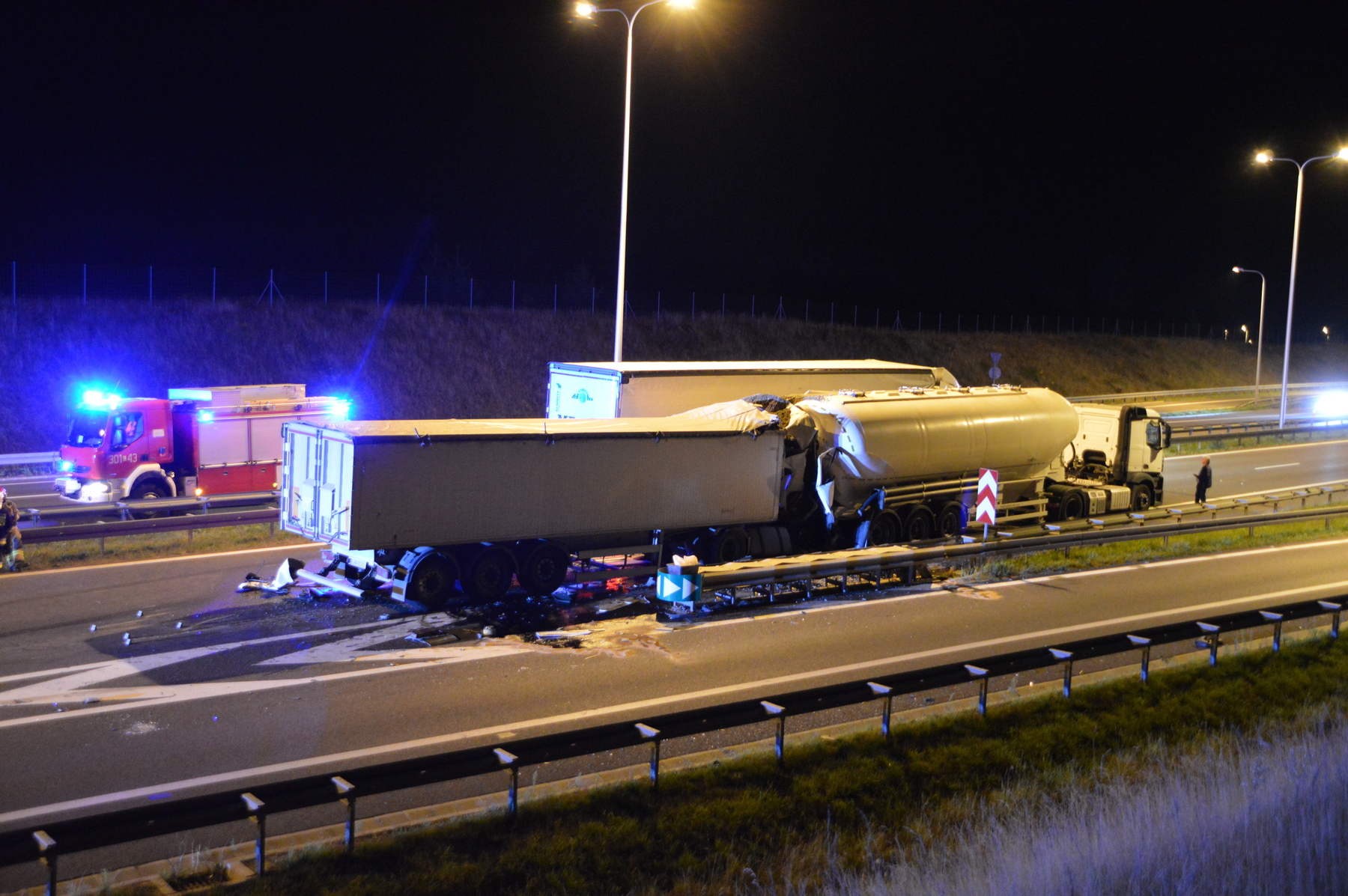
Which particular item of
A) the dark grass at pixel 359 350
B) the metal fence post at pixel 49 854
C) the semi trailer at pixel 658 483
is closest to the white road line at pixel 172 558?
the semi trailer at pixel 658 483

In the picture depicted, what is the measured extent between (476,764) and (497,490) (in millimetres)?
6961

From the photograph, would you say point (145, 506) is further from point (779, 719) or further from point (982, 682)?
point (982, 682)

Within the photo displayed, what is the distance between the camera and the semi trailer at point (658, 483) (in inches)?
548

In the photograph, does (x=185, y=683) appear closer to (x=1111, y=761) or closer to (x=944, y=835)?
(x=944, y=835)

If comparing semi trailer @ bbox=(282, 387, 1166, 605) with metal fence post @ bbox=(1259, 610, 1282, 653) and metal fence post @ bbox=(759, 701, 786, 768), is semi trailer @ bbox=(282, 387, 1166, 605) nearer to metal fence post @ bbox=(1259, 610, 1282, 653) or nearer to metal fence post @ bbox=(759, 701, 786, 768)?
metal fence post @ bbox=(759, 701, 786, 768)

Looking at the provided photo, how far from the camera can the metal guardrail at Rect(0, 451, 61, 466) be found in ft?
92.7

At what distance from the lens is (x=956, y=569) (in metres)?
18.1

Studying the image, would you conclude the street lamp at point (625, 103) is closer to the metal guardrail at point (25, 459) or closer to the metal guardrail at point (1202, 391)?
the metal guardrail at point (25, 459)

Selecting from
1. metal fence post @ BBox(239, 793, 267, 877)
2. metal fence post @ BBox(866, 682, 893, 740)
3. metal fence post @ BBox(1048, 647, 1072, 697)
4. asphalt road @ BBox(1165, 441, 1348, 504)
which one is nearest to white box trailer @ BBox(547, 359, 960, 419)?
asphalt road @ BBox(1165, 441, 1348, 504)

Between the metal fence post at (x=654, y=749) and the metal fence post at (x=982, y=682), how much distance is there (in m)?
3.35

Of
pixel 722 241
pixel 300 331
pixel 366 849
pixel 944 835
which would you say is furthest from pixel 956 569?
pixel 722 241

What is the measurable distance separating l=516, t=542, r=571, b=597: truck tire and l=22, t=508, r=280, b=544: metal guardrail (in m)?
5.61

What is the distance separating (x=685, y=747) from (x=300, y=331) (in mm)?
32931

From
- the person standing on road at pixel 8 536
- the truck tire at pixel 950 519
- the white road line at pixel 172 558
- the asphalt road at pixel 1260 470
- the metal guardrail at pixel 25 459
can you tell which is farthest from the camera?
the asphalt road at pixel 1260 470
